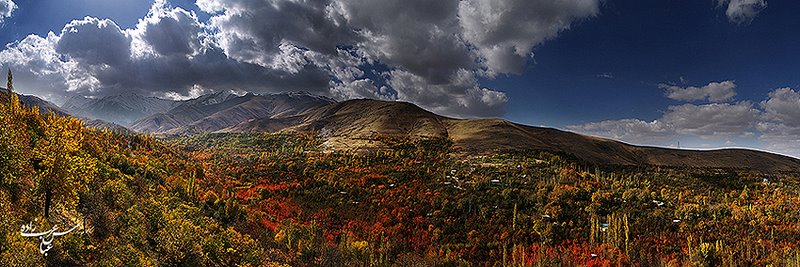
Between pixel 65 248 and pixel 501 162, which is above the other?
pixel 501 162

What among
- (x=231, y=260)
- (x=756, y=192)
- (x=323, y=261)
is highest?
(x=756, y=192)

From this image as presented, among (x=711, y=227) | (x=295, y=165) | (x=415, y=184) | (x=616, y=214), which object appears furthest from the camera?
(x=295, y=165)

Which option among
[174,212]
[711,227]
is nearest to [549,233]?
[711,227]

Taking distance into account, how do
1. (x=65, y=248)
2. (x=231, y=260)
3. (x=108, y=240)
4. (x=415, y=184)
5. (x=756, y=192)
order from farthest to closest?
(x=415, y=184)
(x=756, y=192)
(x=231, y=260)
(x=108, y=240)
(x=65, y=248)

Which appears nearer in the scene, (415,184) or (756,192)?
(756,192)

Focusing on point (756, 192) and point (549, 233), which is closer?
point (549, 233)

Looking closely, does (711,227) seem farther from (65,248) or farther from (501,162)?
(65,248)

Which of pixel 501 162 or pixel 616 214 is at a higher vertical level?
pixel 501 162

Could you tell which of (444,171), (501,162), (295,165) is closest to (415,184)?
(444,171)

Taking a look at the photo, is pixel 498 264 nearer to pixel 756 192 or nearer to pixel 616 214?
pixel 616 214
